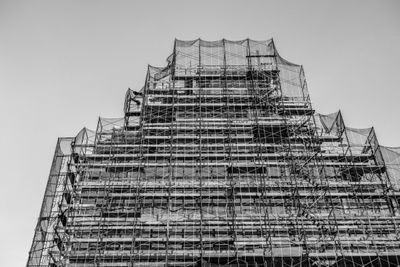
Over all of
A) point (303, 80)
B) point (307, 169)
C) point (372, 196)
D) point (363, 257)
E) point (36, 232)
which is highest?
point (303, 80)

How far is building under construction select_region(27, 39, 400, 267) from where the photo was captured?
2264cm

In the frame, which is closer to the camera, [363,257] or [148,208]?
[363,257]

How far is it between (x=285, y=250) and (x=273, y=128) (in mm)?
9453

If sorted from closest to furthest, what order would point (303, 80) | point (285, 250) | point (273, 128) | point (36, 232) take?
point (285, 250), point (36, 232), point (273, 128), point (303, 80)

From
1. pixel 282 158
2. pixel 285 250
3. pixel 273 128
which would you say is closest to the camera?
pixel 285 250

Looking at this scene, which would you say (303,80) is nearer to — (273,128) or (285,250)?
(273,128)

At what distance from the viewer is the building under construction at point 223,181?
74.3 ft

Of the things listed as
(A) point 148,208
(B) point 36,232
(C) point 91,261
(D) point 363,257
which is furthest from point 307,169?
(B) point 36,232

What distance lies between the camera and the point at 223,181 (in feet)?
84.5

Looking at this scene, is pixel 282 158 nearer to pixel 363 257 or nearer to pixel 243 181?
pixel 243 181

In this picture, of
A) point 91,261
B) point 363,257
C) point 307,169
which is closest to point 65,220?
point 91,261

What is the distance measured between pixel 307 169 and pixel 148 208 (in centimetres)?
987

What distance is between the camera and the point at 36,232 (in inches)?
994

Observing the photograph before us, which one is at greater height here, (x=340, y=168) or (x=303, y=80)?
(x=303, y=80)
